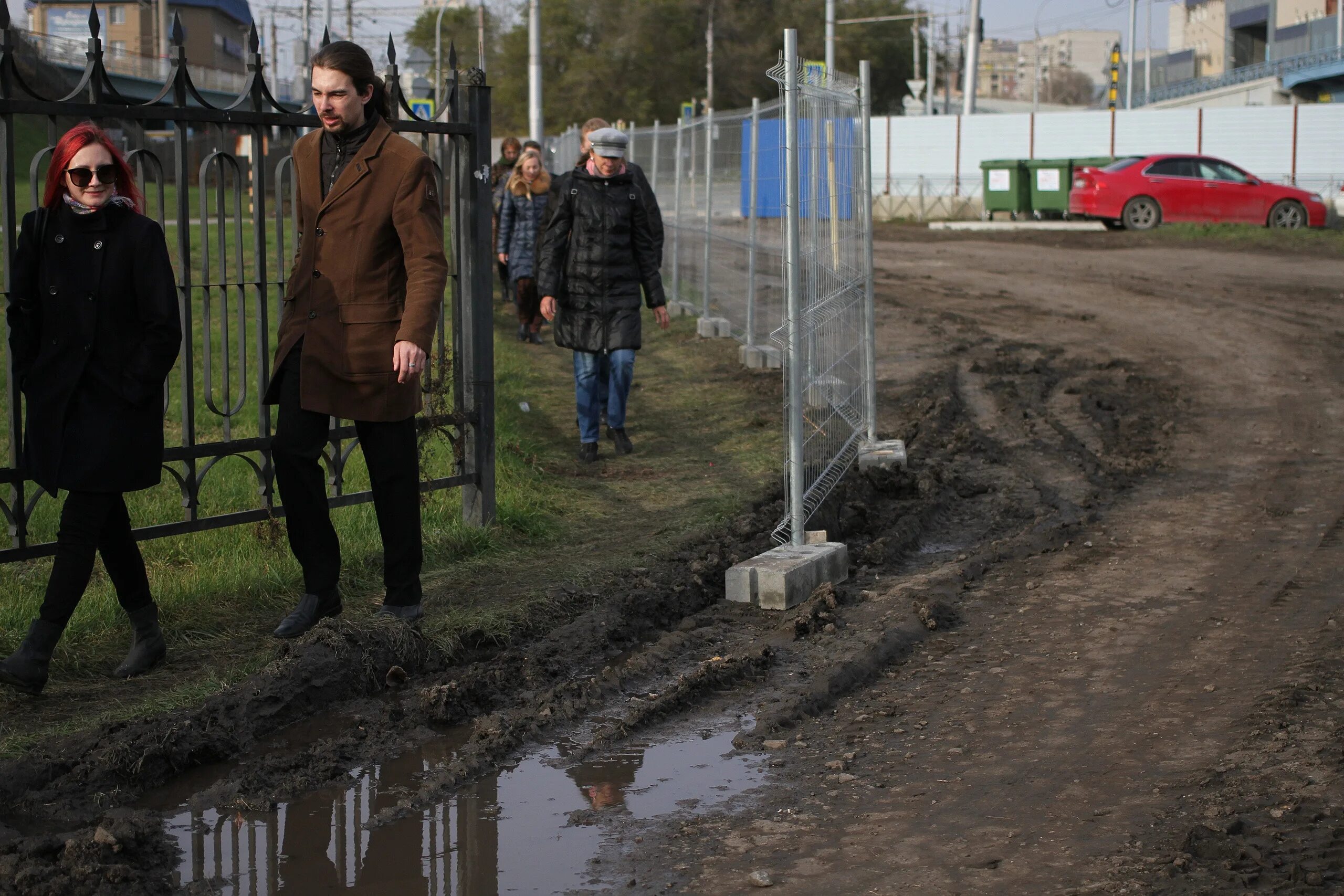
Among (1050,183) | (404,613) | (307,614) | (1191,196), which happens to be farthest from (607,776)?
(1050,183)

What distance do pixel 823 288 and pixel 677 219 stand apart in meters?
9.20

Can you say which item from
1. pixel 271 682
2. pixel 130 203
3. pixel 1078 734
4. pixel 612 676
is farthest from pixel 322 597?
pixel 1078 734

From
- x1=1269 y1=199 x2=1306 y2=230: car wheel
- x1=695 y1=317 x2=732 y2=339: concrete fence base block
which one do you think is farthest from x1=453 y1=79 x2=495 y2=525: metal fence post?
x1=1269 y1=199 x2=1306 y2=230: car wheel

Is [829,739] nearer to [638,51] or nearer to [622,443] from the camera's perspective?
[622,443]

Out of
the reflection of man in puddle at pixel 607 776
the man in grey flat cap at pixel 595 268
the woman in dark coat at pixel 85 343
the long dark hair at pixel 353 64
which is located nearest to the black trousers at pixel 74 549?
the woman in dark coat at pixel 85 343

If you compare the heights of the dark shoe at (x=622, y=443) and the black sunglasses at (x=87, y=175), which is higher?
the black sunglasses at (x=87, y=175)

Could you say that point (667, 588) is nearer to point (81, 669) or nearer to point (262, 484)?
point (262, 484)

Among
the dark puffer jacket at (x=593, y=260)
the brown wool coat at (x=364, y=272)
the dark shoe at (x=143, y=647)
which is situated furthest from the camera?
the dark puffer jacket at (x=593, y=260)

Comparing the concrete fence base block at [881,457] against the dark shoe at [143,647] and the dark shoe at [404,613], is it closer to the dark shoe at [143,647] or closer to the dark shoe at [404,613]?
the dark shoe at [404,613]

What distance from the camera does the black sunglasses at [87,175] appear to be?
178 inches

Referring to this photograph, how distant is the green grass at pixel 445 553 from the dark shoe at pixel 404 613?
0.22ft

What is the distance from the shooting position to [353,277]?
16.1ft

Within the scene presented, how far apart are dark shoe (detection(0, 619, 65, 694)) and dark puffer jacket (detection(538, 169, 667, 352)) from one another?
14.2 ft

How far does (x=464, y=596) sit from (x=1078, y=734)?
8.46 feet
